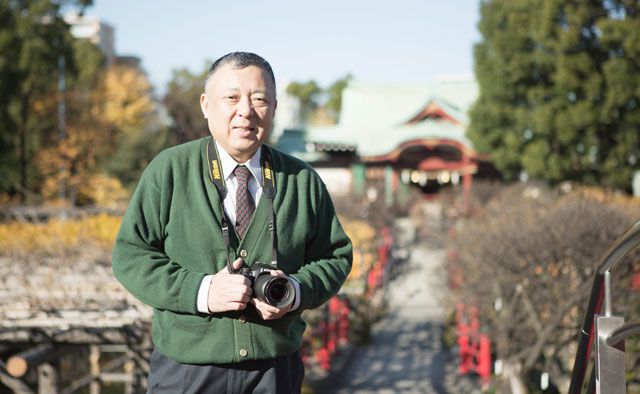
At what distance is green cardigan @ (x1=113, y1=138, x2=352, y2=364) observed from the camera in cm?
231

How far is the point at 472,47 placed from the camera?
22.0 m

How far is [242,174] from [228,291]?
1.30 ft

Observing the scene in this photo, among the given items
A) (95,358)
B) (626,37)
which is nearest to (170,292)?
(95,358)

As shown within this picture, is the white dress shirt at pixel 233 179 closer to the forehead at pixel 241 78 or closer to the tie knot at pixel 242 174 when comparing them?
the tie knot at pixel 242 174

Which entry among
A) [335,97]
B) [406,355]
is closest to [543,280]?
[406,355]

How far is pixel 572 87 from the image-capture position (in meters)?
16.6

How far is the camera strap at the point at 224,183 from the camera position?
2.34 m

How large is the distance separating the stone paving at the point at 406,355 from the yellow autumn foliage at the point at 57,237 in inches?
124

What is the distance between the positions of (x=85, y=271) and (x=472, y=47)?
678 inches

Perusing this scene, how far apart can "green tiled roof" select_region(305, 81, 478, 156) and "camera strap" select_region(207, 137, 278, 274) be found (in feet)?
71.1

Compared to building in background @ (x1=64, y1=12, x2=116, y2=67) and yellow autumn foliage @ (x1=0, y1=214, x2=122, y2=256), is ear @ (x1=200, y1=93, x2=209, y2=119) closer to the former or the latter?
yellow autumn foliage @ (x1=0, y1=214, x2=122, y2=256)

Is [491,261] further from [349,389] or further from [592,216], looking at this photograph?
[349,389]

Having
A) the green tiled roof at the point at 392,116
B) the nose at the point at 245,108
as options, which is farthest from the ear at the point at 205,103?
the green tiled roof at the point at 392,116

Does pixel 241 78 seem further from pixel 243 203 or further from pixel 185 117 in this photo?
pixel 185 117
